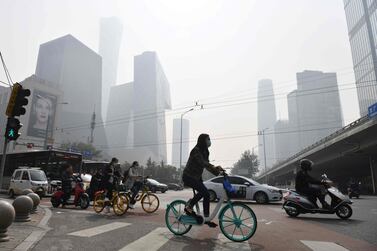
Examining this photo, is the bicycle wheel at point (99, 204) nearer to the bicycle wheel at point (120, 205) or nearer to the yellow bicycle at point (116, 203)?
the yellow bicycle at point (116, 203)

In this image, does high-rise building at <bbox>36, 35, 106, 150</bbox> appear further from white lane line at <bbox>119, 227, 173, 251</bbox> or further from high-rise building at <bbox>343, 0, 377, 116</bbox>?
white lane line at <bbox>119, 227, 173, 251</bbox>

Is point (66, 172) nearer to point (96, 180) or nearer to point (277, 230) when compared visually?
point (96, 180)

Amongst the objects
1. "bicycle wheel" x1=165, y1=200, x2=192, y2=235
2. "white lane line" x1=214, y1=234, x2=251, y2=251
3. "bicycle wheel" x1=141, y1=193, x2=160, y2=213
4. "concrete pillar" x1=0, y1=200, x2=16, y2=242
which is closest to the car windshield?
"bicycle wheel" x1=141, y1=193, x2=160, y2=213

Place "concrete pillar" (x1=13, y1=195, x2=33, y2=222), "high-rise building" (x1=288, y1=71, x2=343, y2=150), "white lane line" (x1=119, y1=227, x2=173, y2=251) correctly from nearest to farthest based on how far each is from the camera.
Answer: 1. "white lane line" (x1=119, y1=227, x2=173, y2=251)
2. "concrete pillar" (x1=13, y1=195, x2=33, y2=222)
3. "high-rise building" (x1=288, y1=71, x2=343, y2=150)

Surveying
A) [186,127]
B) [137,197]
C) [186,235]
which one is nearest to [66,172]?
[137,197]

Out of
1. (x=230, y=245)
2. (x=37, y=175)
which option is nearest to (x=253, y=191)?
(x=230, y=245)

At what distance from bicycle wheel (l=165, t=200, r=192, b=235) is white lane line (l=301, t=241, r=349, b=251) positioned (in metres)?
2.15

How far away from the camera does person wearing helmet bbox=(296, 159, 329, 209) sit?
916 cm

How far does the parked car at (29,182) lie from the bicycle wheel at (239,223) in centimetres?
1501

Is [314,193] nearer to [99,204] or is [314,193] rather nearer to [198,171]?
[198,171]

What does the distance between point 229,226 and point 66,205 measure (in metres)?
9.58

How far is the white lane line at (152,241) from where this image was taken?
502 cm

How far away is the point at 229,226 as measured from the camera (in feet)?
18.6

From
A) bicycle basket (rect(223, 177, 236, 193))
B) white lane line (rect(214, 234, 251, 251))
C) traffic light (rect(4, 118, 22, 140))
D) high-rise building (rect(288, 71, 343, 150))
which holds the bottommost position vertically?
white lane line (rect(214, 234, 251, 251))
